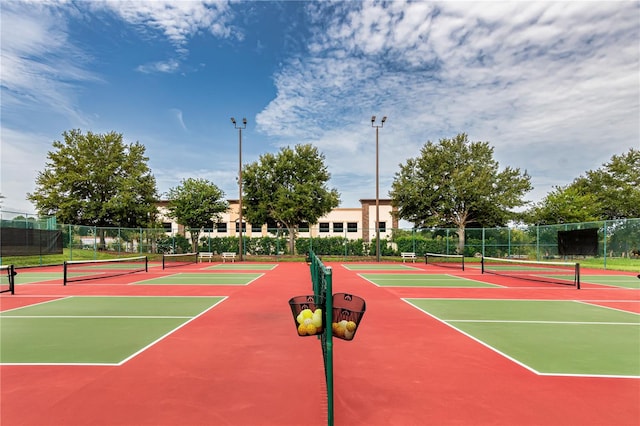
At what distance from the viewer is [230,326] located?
23.1ft

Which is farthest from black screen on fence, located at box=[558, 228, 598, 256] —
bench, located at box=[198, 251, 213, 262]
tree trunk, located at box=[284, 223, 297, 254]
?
bench, located at box=[198, 251, 213, 262]

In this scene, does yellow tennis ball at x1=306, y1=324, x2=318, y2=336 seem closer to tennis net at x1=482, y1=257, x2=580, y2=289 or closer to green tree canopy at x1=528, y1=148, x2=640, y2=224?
tennis net at x1=482, y1=257, x2=580, y2=289

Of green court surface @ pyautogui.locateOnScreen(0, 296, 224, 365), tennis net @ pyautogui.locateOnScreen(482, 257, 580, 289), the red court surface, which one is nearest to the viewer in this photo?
the red court surface

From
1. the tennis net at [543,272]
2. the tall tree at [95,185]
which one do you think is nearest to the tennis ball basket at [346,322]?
the tennis net at [543,272]

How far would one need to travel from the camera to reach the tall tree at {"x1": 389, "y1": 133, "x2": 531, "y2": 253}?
34.3 metres

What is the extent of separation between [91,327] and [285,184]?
2797 centimetres

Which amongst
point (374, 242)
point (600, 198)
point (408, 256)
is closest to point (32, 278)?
Result: point (374, 242)

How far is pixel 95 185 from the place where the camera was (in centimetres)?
3775

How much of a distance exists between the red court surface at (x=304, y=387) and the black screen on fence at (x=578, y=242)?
2245 cm

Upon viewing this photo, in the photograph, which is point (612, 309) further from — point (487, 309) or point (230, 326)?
point (230, 326)

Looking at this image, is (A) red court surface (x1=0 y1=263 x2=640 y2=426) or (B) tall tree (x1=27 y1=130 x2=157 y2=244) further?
(B) tall tree (x1=27 y1=130 x2=157 y2=244)

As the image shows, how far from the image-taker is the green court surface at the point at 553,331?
5.04 m

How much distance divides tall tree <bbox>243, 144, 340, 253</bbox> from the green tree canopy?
22210 millimetres

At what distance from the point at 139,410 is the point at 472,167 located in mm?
35047
